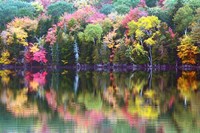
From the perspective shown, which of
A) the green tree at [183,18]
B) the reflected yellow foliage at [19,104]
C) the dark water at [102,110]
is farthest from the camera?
the green tree at [183,18]

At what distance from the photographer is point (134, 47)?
2234 inches

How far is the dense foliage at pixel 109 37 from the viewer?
182ft

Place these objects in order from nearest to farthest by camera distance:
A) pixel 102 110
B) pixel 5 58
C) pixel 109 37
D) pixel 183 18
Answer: pixel 102 110
pixel 183 18
pixel 109 37
pixel 5 58

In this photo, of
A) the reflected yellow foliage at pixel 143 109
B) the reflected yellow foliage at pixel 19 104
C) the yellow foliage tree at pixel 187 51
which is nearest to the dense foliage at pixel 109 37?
the yellow foliage tree at pixel 187 51

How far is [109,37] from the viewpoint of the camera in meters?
59.1

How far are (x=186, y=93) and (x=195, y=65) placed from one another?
29.5 meters

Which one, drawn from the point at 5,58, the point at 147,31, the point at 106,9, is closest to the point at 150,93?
the point at 147,31

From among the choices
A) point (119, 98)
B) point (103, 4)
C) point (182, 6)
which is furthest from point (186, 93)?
point (103, 4)

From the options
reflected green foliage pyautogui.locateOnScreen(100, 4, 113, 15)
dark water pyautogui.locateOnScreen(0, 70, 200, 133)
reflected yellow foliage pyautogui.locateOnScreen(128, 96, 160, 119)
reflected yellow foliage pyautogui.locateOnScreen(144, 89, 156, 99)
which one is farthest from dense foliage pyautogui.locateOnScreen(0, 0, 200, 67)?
reflected yellow foliage pyautogui.locateOnScreen(128, 96, 160, 119)

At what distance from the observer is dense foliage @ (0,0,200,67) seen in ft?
182

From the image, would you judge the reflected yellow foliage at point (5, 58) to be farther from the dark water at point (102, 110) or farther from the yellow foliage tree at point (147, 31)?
the dark water at point (102, 110)

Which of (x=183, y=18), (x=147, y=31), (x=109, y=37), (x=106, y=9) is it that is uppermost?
(x=106, y=9)

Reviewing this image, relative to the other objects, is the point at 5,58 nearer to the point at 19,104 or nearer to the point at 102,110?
the point at 19,104

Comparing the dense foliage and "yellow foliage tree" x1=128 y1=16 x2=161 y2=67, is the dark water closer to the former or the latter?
the dense foliage
